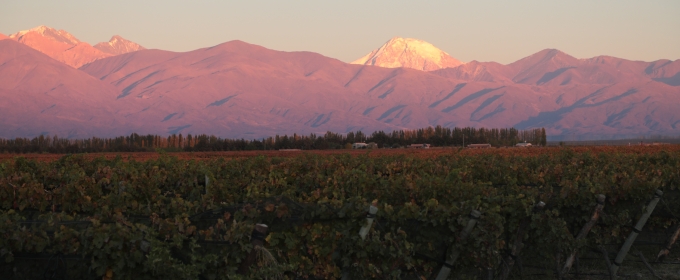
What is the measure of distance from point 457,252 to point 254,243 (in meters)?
2.78

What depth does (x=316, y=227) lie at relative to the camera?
953 centimetres

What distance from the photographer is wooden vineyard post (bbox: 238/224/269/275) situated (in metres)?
8.22

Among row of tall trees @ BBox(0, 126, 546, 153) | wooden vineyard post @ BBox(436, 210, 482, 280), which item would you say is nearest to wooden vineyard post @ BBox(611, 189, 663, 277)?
wooden vineyard post @ BBox(436, 210, 482, 280)

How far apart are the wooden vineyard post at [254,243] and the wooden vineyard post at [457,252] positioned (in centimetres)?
258

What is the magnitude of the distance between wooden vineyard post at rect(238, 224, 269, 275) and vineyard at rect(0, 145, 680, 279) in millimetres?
14

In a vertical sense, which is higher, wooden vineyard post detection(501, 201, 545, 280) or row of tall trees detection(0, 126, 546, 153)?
row of tall trees detection(0, 126, 546, 153)

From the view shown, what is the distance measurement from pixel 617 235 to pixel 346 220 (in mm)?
5049

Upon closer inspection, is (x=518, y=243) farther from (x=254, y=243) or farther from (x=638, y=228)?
(x=254, y=243)

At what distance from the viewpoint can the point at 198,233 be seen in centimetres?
902

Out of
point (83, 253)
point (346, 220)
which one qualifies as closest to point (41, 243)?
point (83, 253)

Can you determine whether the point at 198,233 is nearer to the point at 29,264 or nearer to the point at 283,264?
the point at 283,264

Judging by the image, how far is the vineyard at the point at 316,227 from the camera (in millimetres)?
8531

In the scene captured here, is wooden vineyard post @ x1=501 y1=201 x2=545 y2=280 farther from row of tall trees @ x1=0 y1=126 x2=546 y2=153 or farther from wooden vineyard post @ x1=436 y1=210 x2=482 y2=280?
row of tall trees @ x1=0 y1=126 x2=546 y2=153

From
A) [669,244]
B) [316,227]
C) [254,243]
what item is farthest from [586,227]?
[254,243]
